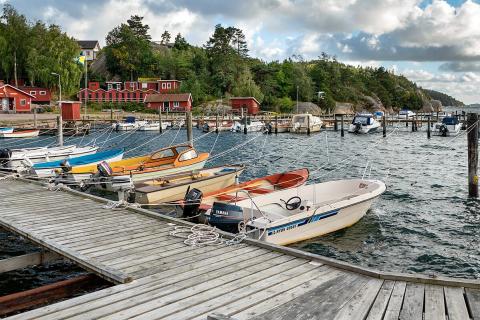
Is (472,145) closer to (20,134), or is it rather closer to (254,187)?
(254,187)

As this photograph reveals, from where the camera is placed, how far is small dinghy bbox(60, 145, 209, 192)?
1780 cm

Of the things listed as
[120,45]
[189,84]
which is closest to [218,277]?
[189,84]

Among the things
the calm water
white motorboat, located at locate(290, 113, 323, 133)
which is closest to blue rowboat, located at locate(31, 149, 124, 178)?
the calm water

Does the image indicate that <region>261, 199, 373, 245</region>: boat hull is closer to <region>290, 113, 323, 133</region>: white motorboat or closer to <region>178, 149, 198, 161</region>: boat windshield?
<region>178, 149, 198, 161</region>: boat windshield

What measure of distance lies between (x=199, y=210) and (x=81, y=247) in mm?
4937

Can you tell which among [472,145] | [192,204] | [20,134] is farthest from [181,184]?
[20,134]

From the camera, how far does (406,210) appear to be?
17.8 meters

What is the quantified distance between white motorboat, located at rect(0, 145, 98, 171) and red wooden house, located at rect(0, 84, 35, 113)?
55396 mm

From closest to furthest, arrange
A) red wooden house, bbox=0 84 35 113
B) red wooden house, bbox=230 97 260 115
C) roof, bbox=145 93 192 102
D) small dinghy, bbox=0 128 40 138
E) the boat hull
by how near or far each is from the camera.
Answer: the boat hull, small dinghy, bbox=0 128 40 138, red wooden house, bbox=0 84 35 113, roof, bbox=145 93 192 102, red wooden house, bbox=230 97 260 115

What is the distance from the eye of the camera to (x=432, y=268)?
1193 cm

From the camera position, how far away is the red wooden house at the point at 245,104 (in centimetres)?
9164

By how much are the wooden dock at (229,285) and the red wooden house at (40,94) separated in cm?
8737

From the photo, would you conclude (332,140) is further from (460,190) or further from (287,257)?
(287,257)

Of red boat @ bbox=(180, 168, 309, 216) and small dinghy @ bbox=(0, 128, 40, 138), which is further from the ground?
small dinghy @ bbox=(0, 128, 40, 138)
